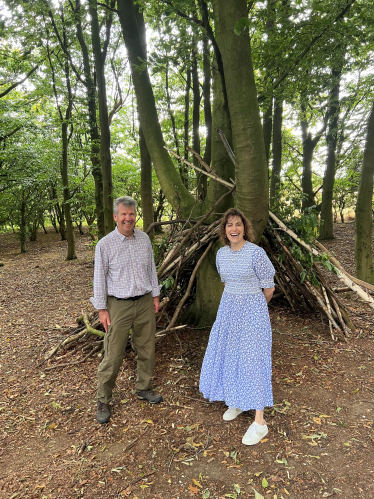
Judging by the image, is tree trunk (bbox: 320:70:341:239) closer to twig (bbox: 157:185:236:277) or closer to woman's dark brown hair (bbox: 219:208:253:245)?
twig (bbox: 157:185:236:277)

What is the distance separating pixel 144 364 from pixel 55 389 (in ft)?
3.57

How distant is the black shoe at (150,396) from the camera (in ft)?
9.05

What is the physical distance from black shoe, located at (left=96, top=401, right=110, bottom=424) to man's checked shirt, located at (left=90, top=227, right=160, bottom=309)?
2.87 ft

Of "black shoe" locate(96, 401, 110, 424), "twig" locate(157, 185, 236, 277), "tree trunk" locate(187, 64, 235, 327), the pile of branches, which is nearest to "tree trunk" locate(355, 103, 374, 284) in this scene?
the pile of branches

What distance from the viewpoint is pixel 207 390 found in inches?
98.9

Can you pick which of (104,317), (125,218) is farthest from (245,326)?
(125,218)

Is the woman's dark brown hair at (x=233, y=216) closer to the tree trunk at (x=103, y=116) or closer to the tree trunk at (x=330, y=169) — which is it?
the tree trunk at (x=103, y=116)

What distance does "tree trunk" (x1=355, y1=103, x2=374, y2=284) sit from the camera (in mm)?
4895

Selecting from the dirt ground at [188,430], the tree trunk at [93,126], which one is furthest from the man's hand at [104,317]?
the tree trunk at [93,126]

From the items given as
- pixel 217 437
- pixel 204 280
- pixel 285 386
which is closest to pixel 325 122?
pixel 204 280

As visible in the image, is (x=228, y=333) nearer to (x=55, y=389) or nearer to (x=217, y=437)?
(x=217, y=437)

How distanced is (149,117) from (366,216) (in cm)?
370

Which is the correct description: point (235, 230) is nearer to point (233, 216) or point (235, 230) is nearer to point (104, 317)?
point (233, 216)

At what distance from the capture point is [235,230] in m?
2.28
